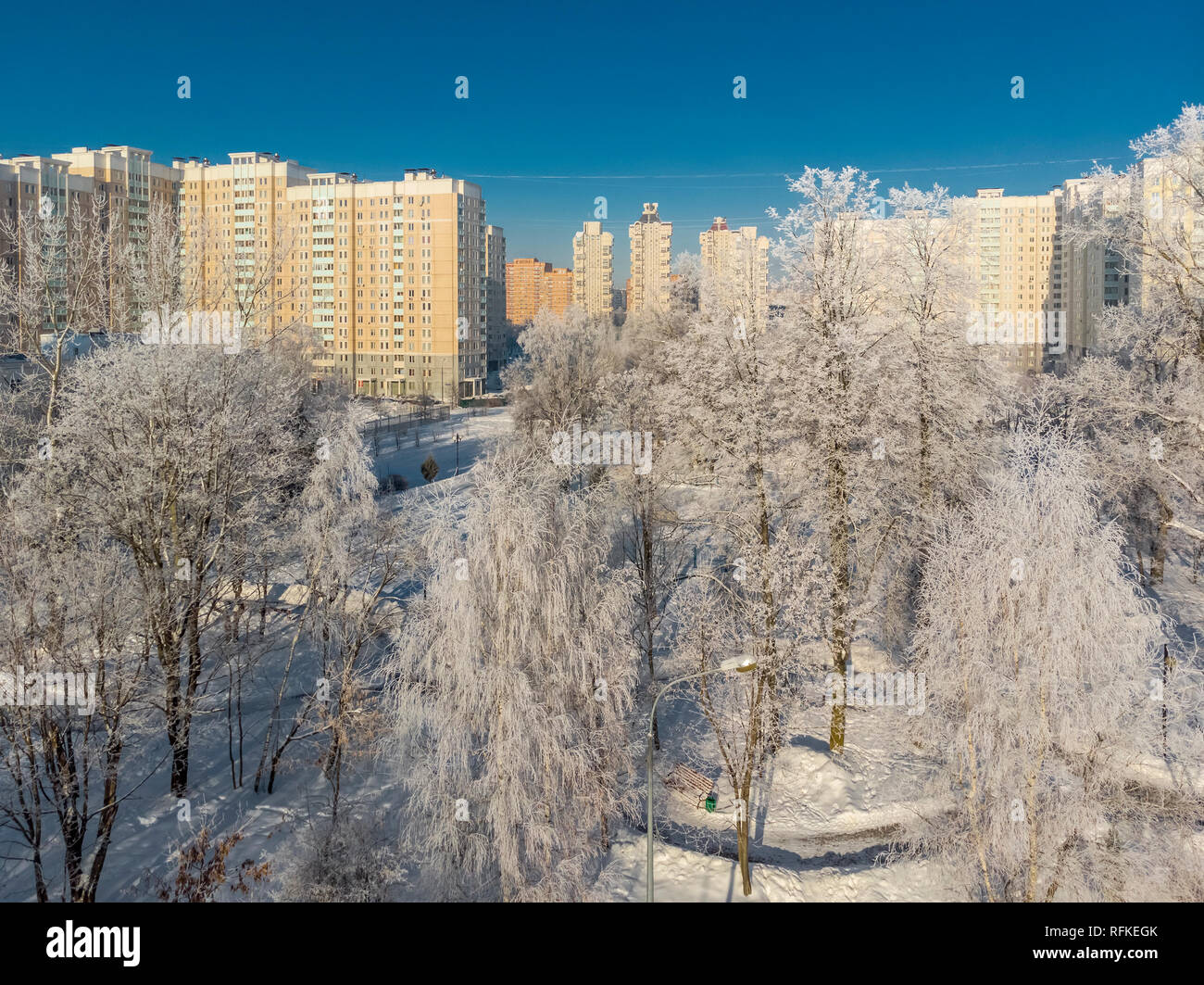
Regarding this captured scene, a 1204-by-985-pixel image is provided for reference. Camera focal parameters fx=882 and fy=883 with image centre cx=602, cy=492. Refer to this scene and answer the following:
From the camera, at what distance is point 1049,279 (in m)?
103

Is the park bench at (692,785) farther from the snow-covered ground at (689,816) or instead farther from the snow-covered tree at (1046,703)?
the snow-covered tree at (1046,703)

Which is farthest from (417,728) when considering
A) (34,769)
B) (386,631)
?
(386,631)

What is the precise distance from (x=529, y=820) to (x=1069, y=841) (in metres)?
8.08

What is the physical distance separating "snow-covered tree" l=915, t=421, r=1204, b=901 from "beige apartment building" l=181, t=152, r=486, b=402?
82209 millimetres

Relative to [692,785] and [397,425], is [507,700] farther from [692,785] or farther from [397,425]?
[397,425]

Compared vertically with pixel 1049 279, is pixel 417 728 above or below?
below

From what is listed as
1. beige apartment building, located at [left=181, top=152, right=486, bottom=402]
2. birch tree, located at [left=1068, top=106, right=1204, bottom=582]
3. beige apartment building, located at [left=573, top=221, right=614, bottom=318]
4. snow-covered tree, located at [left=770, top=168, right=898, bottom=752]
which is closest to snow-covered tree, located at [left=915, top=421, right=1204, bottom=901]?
snow-covered tree, located at [left=770, top=168, right=898, bottom=752]

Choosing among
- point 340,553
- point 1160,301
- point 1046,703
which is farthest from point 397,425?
point 1046,703

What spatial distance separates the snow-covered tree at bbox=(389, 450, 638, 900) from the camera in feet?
45.5

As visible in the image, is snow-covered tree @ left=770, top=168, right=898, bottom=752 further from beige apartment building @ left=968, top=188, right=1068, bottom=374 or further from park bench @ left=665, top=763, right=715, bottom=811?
beige apartment building @ left=968, top=188, right=1068, bottom=374

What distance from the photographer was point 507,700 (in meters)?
14.1

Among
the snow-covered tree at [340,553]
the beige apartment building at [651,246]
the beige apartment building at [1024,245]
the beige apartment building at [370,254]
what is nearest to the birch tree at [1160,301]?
the snow-covered tree at [340,553]

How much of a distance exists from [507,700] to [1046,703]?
8047 millimetres
